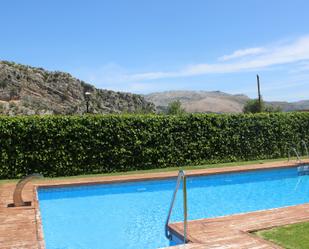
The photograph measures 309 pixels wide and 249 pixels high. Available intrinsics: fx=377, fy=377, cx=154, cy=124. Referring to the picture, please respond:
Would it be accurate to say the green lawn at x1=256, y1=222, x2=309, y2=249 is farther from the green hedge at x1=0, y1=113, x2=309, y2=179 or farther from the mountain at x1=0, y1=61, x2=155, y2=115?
the mountain at x1=0, y1=61, x2=155, y2=115

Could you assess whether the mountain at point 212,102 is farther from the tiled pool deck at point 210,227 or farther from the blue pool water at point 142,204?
the tiled pool deck at point 210,227

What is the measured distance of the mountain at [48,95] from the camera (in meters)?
48.1

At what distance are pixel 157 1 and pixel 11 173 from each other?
9263 mm

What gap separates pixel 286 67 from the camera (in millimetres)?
27766

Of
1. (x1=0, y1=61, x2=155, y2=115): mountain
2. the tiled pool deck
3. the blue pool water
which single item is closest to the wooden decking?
the tiled pool deck

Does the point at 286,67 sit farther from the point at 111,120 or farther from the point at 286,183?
the point at 111,120

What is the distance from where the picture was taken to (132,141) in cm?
1484

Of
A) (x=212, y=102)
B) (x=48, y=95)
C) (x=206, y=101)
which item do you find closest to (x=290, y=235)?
(x=48, y=95)

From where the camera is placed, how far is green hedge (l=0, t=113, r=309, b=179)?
13328 millimetres

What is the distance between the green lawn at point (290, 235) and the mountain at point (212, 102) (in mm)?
56357

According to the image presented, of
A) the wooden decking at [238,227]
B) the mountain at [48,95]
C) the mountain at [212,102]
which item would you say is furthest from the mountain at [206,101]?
the wooden decking at [238,227]

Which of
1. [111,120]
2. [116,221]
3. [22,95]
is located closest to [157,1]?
[111,120]

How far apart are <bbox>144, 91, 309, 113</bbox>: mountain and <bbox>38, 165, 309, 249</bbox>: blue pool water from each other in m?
49.3

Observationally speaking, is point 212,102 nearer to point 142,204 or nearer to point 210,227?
point 142,204
